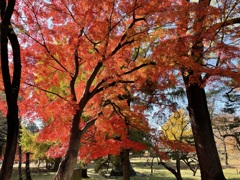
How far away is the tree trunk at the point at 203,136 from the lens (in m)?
7.12

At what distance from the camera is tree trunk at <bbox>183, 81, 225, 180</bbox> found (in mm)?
7125

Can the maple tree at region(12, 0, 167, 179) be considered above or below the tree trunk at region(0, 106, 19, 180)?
above

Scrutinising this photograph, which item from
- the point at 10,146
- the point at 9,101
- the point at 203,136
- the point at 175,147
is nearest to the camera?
the point at 10,146

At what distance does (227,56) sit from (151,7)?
2955mm

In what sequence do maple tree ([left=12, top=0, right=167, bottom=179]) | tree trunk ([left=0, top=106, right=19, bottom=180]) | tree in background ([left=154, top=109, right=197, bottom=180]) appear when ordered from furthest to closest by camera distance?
tree in background ([left=154, top=109, right=197, bottom=180]) < maple tree ([left=12, top=0, right=167, bottom=179]) < tree trunk ([left=0, top=106, right=19, bottom=180])

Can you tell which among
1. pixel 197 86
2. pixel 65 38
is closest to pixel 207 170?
pixel 197 86

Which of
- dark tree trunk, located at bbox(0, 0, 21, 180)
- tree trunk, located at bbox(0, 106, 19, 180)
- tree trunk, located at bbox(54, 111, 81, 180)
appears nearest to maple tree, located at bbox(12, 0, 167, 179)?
tree trunk, located at bbox(54, 111, 81, 180)

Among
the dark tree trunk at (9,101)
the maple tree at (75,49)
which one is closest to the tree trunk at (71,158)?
the maple tree at (75,49)

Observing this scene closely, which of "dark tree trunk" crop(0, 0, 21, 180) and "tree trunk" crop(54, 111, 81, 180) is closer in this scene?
"dark tree trunk" crop(0, 0, 21, 180)

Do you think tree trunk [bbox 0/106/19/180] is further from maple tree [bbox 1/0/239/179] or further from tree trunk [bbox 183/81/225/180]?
tree trunk [bbox 183/81/225/180]

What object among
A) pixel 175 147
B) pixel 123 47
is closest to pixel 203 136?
pixel 175 147

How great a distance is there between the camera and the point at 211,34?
6930 mm

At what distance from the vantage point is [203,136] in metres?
7.42

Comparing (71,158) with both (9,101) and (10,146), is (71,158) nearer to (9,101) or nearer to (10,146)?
(10,146)
